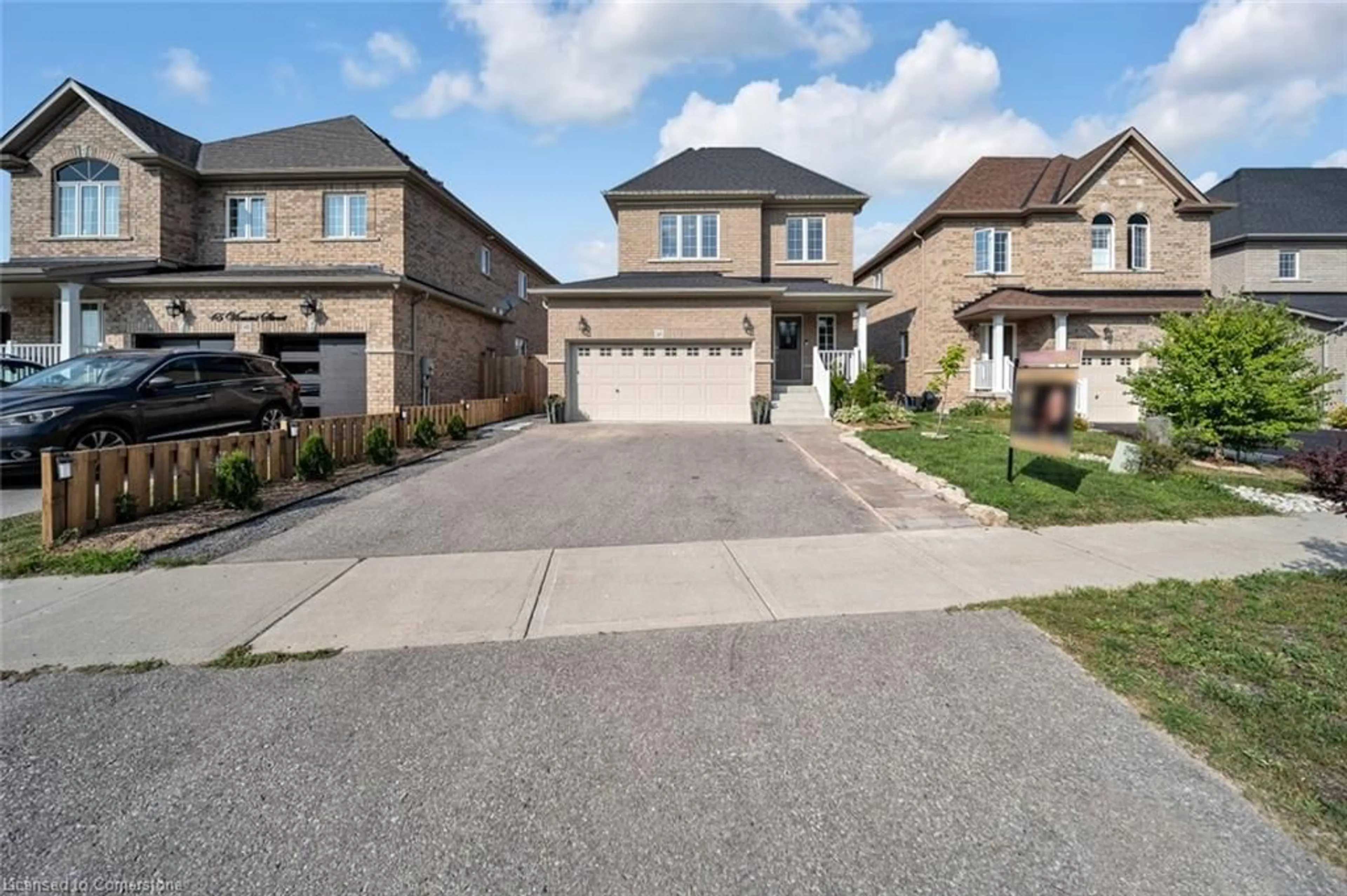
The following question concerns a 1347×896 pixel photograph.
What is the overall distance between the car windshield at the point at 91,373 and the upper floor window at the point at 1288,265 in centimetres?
3915

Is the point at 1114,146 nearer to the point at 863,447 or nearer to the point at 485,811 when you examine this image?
the point at 863,447

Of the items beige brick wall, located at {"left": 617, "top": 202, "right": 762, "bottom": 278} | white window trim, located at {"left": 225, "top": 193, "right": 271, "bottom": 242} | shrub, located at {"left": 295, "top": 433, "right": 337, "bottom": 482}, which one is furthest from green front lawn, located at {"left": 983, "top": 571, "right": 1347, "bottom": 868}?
white window trim, located at {"left": 225, "top": 193, "right": 271, "bottom": 242}

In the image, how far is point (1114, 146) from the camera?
69.2ft

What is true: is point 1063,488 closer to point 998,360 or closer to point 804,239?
point 998,360

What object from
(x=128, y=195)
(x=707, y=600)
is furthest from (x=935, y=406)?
(x=128, y=195)

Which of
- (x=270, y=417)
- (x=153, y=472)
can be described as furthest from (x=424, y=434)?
(x=153, y=472)

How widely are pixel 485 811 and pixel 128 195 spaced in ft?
76.0

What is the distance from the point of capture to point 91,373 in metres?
9.37

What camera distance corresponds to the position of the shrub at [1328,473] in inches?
209

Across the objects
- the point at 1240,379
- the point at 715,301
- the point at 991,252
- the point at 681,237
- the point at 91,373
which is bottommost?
the point at 91,373

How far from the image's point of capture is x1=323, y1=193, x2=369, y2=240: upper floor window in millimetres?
18281

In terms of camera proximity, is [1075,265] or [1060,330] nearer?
[1060,330]

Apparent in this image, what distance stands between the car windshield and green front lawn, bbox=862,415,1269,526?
40.8ft

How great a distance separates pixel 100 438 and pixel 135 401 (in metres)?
0.74
